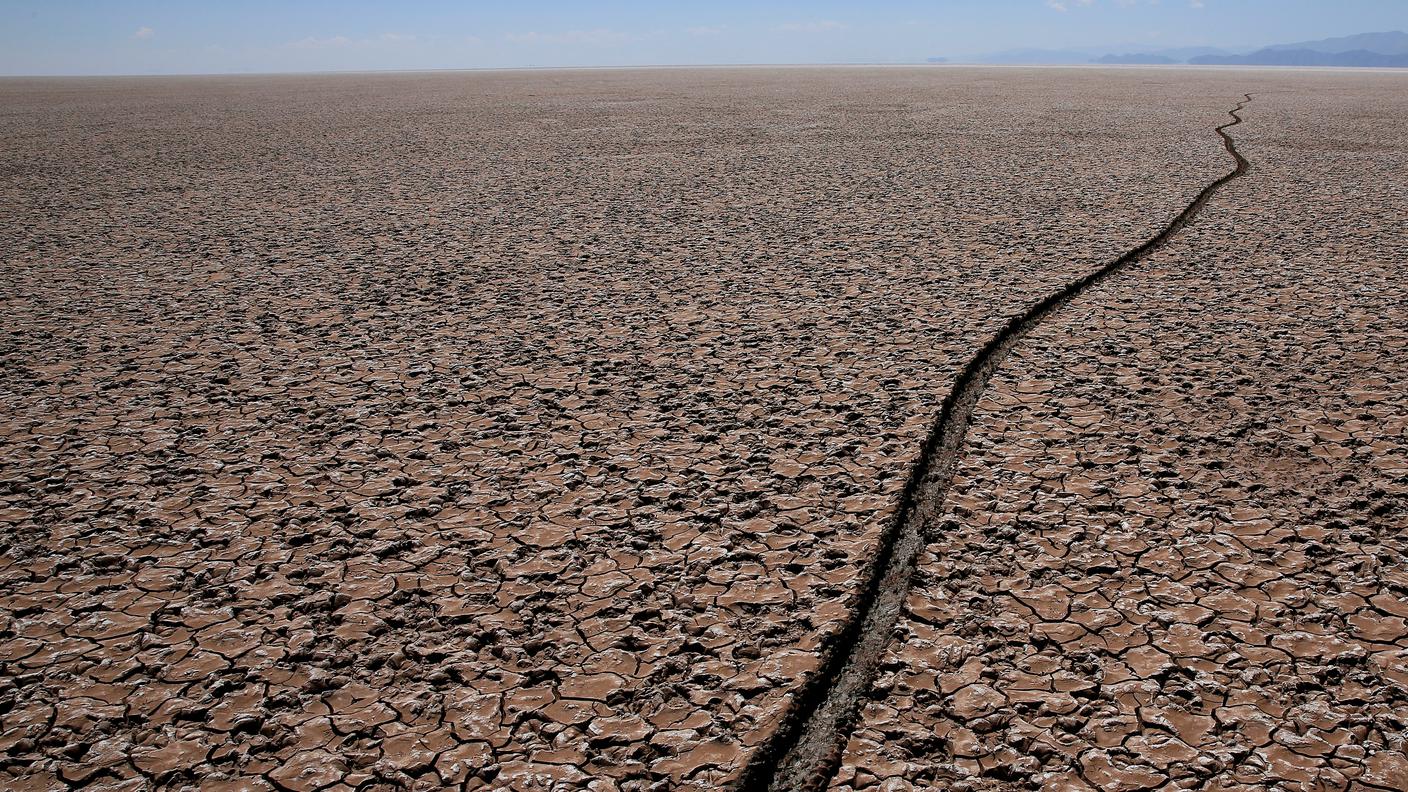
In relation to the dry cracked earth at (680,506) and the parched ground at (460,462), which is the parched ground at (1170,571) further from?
the parched ground at (460,462)

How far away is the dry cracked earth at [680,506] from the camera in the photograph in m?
1.02

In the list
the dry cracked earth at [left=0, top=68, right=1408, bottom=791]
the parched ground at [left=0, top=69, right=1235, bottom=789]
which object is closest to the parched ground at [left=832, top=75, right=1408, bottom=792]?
the dry cracked earth at [left=0, top=68, right=1408, bottom=791]

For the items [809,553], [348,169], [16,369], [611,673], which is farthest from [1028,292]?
[348,169]

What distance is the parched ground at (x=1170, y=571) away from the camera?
→ 99 cm

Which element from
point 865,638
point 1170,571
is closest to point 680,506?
point 865,638

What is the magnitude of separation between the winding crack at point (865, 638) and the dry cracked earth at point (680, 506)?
0.03 meters

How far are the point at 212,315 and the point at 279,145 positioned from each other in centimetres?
506

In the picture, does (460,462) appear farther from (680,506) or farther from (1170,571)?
(1170,571)

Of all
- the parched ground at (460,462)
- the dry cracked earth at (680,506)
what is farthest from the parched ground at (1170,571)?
the parched ground at (460,462)

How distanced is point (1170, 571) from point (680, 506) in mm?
766

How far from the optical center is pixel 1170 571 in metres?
1.29

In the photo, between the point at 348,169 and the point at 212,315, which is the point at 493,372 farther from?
the point at 348,169

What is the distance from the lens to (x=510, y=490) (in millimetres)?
1553

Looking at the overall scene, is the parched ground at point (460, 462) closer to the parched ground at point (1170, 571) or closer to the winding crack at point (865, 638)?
the winding crack at point (865, 638)
